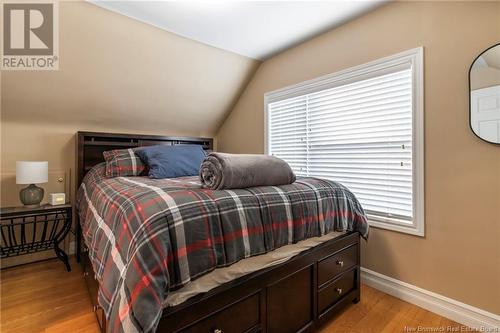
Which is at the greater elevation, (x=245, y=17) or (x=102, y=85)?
(x=245, y=17)

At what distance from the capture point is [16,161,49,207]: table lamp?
7.21 feet

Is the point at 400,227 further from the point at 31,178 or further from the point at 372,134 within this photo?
the point at 31,178

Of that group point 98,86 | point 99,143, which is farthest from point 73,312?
point 98,86

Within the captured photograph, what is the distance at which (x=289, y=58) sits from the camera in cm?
280

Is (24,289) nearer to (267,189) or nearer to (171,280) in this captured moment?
(171,280)

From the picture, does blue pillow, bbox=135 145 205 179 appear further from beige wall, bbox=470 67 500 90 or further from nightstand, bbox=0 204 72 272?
beige wall, bbox=470 67 500 90

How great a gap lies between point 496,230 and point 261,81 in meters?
2.61

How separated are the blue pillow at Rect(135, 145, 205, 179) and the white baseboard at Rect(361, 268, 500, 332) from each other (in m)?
1.89

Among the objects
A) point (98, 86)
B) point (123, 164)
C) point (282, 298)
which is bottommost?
point (282, 298)

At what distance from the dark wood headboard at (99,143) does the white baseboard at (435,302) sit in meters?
2.76

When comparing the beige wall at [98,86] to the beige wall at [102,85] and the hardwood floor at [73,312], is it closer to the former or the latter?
the beige wall at [102,85]

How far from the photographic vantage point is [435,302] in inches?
69.1

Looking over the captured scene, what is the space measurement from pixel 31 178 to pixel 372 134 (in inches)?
119

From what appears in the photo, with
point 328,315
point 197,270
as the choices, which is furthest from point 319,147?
point 197,270
